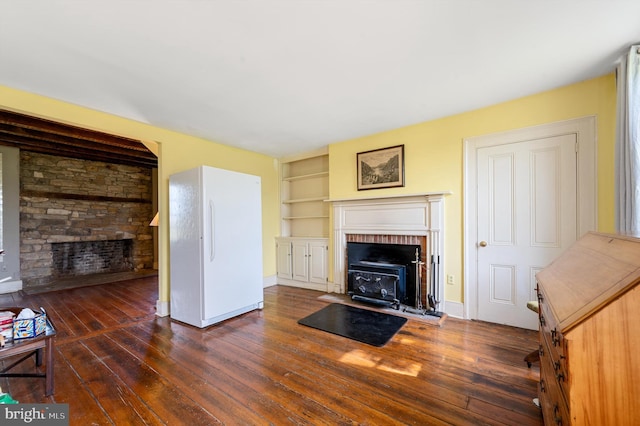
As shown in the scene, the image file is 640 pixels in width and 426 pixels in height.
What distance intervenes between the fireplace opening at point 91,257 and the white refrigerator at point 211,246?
4.12 metres

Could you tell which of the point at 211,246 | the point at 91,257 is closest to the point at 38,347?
the point at 211,246

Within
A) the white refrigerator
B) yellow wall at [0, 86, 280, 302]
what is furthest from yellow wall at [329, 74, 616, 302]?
the white refrigerator

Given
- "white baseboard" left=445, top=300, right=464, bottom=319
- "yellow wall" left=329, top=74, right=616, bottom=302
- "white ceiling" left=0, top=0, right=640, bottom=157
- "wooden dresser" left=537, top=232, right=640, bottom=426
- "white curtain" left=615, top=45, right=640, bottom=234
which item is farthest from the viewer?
"white baseboard" left=445, top=300, right=464, bottom=319

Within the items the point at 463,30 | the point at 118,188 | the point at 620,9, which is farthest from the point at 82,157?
the point at 620,9

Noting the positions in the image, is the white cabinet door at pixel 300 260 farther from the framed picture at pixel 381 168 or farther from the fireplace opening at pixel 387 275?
the framed picture at pixel 381 168

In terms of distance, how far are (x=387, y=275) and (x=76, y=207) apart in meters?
6.54

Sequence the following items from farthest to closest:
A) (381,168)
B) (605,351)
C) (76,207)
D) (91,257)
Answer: (91,257), (76,207), (381,168), (605,351)

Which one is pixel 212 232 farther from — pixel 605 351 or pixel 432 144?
pixel 605 351

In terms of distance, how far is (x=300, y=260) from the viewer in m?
4.59

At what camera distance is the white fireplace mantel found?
10.4 ft

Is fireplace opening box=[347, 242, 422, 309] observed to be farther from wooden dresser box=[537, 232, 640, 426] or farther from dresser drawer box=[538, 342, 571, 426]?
wooden dresser box=[537, 232, 640, 426]

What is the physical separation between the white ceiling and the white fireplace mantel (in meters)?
1.19

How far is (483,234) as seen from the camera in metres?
2.94

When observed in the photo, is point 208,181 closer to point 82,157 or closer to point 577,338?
point 577,338
